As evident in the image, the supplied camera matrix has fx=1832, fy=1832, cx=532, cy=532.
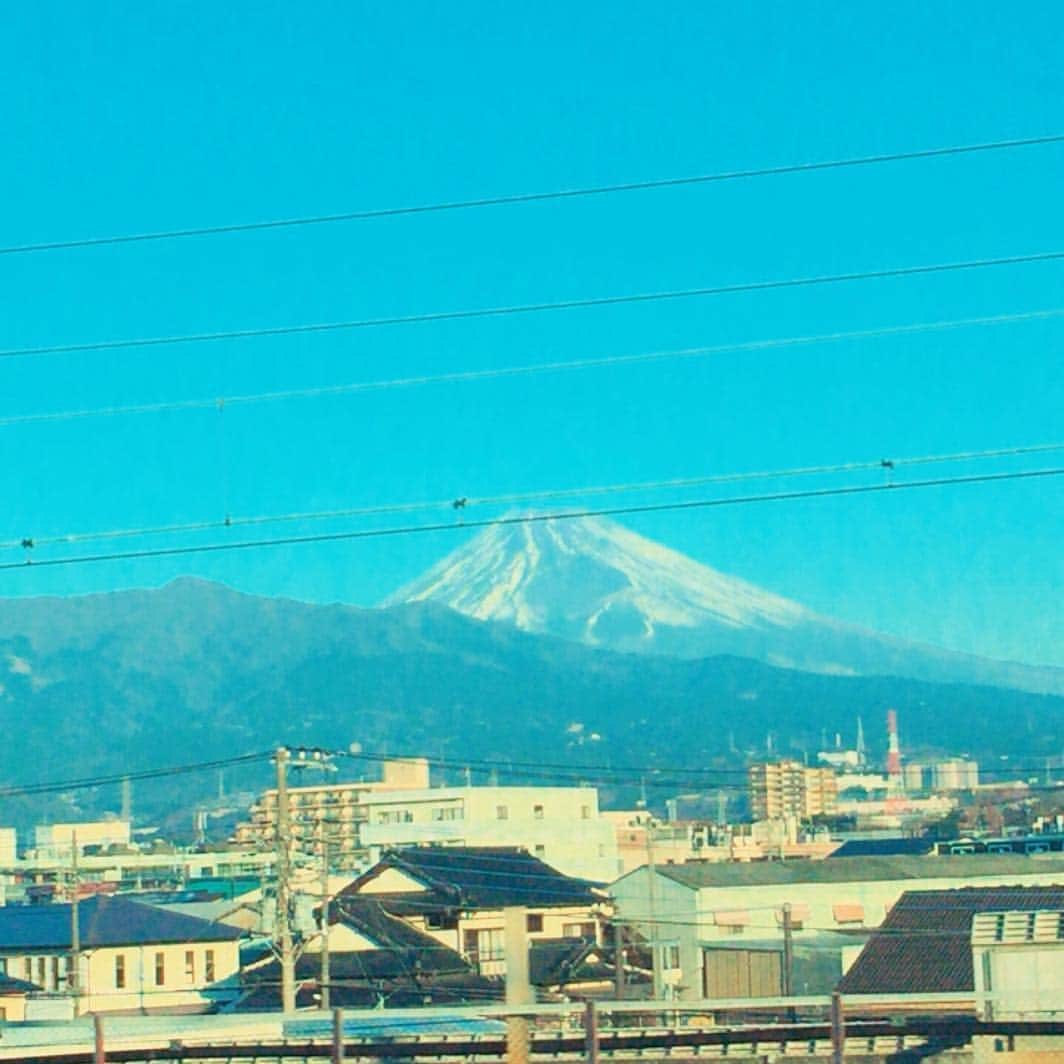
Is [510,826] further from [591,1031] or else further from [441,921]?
[591,1031]

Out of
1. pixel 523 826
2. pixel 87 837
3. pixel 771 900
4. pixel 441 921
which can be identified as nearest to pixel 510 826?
pixel 523 826

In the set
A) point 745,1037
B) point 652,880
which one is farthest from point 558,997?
point 745,1037

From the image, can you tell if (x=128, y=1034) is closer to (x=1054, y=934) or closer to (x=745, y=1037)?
(x=745, y=1037)

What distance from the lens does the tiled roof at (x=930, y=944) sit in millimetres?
18000

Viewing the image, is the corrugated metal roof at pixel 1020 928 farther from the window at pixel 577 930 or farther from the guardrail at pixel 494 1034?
the window at pixel 577 930

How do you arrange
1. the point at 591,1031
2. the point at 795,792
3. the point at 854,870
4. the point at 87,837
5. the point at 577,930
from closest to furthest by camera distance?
the point at 591,1031
the point at 854,870
the point at 577,930
the point at 87,837
the point at 795,792

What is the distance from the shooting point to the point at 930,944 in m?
18.9

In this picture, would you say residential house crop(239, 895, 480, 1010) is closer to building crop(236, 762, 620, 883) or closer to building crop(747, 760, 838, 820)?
building crop(236, 762, 620, 883)

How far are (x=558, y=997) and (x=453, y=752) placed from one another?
146243 mm

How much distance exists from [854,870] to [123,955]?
11.3 metres

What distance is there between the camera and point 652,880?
2709 cm

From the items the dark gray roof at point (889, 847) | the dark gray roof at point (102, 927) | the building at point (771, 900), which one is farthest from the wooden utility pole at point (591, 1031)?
the dark gray roof at point (889, 847)

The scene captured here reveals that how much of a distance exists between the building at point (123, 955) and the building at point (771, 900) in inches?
220

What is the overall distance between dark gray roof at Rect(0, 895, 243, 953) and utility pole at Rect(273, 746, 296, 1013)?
15.0 ft
